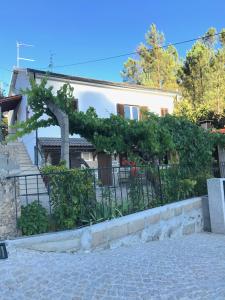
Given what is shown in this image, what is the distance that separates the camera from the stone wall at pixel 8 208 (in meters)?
5.21

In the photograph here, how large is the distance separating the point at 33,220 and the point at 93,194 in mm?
1300

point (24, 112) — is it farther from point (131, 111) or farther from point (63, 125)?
point (63, 125)

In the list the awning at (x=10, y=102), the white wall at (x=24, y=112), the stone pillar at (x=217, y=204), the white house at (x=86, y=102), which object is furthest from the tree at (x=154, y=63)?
the stone pillar at (x=217, y=204)

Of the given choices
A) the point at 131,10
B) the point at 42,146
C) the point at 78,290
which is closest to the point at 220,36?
the point at 131,10

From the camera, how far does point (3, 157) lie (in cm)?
541

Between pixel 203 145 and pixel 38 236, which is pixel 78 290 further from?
pixel 203 145

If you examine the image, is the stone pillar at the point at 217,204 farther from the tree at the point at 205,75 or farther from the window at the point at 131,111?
the tree at the point at 205,75

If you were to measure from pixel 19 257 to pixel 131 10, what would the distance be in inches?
566

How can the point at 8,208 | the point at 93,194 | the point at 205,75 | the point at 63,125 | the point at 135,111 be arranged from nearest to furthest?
1. the point at 8,208
2. the point at 93,194
3. the point at 63,125
4. the point at 135,111
5. the point at 205,75

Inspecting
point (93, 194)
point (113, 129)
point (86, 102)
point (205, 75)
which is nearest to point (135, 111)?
point (86, 102)

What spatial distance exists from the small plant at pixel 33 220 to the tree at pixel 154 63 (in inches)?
1060

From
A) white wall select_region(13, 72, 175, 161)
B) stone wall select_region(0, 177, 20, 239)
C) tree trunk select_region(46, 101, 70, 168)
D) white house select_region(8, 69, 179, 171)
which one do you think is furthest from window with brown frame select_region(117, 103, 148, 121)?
stone wall select_region(0, 177, 20, 239)

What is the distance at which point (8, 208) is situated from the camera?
5266 millimetres

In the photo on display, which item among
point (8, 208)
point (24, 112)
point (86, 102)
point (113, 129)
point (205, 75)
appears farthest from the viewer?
point (205, 75)
